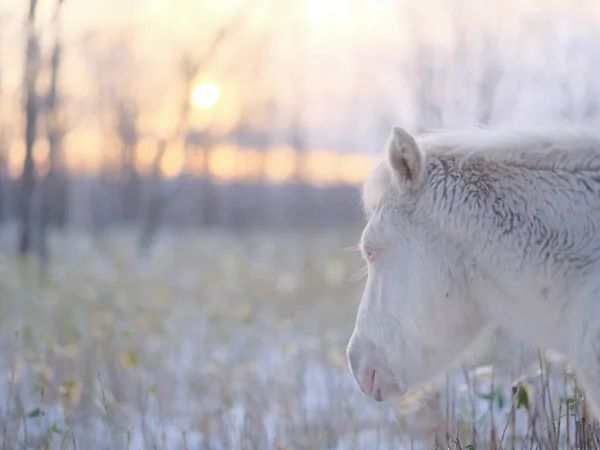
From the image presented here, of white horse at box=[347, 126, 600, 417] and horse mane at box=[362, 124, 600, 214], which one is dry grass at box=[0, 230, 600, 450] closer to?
white horse at box=[347, 126, 600, 417]

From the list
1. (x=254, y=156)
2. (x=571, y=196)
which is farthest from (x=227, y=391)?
(x=254, y=156)

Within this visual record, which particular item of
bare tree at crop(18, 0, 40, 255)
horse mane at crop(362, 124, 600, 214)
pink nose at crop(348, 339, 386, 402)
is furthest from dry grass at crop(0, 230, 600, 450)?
horse mane at crop(362, 124, 600, 214)

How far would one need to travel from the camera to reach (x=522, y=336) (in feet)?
7.91

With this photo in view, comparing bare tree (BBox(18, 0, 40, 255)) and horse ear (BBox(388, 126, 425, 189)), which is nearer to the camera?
horse ear (BBox(388, 126, 425, 189))

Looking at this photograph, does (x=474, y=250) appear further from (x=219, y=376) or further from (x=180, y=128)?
(x=180, y=128)

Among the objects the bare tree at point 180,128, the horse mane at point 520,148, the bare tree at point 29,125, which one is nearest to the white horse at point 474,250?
the horse mane at point 520,148

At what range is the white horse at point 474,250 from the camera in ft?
7.32

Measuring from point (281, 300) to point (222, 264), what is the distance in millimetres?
5527

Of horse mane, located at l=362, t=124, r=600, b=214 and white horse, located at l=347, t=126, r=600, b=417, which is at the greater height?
horse mane, located at l=362, t=124, r=600, b=214

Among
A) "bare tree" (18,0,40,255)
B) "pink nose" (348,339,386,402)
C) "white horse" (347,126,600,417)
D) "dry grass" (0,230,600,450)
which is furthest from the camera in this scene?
"bare tree" (18,0,40,255)

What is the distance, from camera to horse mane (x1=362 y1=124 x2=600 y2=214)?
7.59 feet

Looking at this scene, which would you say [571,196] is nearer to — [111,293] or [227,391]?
[227,391]

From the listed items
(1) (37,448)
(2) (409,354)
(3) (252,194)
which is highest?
(2) (409,354)

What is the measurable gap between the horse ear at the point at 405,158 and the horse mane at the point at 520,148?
0.10m
